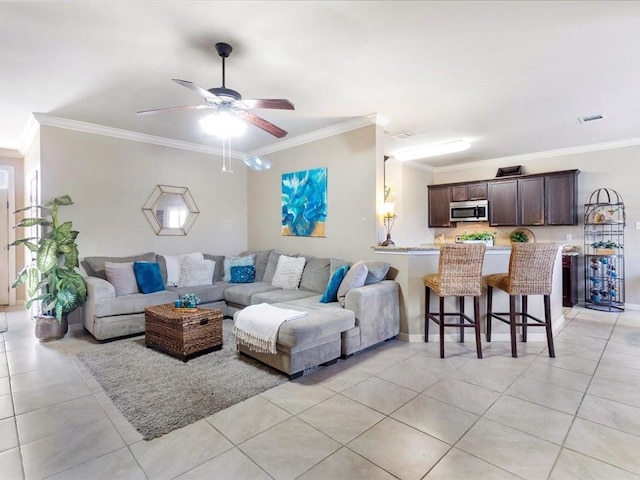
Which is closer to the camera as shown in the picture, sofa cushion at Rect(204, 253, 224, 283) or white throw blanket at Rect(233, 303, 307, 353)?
white throw blanket at Rect(233, 303, 307, 353)

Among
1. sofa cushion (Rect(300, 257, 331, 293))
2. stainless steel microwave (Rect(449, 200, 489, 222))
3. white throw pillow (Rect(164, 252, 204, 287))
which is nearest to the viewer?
sofa cushion (Rect(300, 257, 331, 293))

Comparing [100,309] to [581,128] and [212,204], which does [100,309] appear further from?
[581,128]

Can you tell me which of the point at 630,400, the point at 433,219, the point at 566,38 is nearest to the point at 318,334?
the point at 630,400

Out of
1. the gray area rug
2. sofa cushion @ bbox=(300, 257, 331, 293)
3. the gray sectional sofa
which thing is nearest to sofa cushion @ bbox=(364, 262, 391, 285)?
the gray sectional sofa

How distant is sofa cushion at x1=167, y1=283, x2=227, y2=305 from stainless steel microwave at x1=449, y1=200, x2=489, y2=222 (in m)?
4.73

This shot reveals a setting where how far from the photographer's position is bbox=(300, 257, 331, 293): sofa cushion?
4469mm

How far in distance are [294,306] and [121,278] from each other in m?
2.29

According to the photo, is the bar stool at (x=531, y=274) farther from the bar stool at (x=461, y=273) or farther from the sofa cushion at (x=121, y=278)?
the sofa cushion at (x=121, y=278)

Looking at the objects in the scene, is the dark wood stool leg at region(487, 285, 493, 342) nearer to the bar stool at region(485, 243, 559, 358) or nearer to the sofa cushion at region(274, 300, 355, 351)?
the bar stool at region(485, 243, 559, 358)

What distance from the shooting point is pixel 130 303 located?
393 centimetres

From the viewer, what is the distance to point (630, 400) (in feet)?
8.16

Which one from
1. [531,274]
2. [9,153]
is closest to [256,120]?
[531,274]

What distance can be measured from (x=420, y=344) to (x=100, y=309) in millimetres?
3573

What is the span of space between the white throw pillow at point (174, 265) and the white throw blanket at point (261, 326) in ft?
6.77
